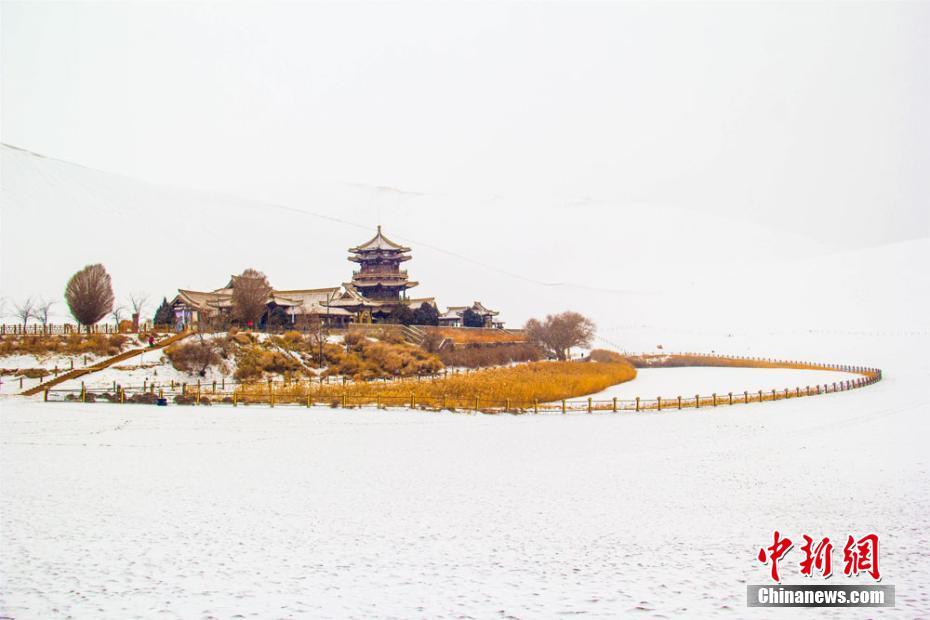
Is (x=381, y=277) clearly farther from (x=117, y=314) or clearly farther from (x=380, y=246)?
(x=117, y=314)

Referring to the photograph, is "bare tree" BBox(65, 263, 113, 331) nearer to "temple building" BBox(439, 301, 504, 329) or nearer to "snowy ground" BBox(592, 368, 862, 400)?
"temple building" BBox(439, 301, 504, 329)

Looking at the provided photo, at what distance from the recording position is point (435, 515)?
36.7ft

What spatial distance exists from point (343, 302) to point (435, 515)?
138ft

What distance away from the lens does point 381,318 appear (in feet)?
180

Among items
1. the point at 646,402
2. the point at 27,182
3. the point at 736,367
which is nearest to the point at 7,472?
the point at 646,402

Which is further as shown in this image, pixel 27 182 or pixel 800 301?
pixel 27 182

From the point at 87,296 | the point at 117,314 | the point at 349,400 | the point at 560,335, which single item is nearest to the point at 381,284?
the point at 560,335

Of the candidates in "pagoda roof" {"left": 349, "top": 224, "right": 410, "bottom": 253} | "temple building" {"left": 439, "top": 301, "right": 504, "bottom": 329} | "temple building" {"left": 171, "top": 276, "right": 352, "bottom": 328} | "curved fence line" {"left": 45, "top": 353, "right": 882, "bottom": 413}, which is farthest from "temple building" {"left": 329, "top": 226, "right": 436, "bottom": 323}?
"curved fence line" {"left": 45, "top": 353, "right": 882, "bottom": 413}

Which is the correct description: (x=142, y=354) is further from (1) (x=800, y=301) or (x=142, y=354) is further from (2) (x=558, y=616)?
(1) (x=800, y=301)

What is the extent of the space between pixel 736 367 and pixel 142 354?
4004cm

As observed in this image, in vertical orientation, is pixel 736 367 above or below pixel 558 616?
above

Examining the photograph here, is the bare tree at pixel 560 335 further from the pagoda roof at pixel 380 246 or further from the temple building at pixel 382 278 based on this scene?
the pagoda roof at pixel 380 246

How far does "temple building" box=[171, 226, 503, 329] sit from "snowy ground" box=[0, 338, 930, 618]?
85.5 feet

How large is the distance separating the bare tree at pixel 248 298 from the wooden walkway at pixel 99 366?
561 centimetres
